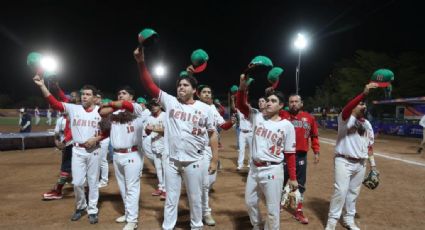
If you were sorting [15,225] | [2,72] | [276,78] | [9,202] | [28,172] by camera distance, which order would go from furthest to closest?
[2,72] → [28,172] → [9,202] → [276,78] → [15,225]

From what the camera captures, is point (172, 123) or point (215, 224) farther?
point (215, 224)

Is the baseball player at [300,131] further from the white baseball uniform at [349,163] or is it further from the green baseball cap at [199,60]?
the green baseball cap at [199,60]

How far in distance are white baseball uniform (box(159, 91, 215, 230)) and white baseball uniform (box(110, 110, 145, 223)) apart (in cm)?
87

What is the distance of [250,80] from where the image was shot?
13.8ft

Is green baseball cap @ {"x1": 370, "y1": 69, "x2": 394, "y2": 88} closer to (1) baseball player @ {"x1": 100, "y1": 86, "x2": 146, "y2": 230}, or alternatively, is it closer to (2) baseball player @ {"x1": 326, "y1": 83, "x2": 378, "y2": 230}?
(2) baseball player @ {"x1": 326, "y1": 83, "x2": 378, "y2": 230}

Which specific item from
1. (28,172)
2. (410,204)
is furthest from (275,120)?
(28,172)

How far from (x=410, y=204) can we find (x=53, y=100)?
7713 millimetres

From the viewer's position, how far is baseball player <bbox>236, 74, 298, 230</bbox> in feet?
13.3

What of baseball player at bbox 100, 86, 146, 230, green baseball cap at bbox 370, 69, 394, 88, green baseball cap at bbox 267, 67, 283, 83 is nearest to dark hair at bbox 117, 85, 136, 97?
baseball player at bbox 100, 86, 146, 230

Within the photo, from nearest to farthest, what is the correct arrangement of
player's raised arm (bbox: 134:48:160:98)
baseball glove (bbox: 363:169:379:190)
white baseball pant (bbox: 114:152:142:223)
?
1. player's raised arm (bbox: 134:48:160:98)
2. white baseball pant (bbox: 114:152:142:223)
3. baseball glove (bbox: 363:169:379:190)

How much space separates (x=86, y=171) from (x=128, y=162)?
1.07 meters

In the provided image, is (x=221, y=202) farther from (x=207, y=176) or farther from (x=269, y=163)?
(x=269, y=163)

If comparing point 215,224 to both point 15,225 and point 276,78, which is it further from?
point 15,225

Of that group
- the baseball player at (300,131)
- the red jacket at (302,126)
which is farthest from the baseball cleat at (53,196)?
the red jacket at (302,126)
